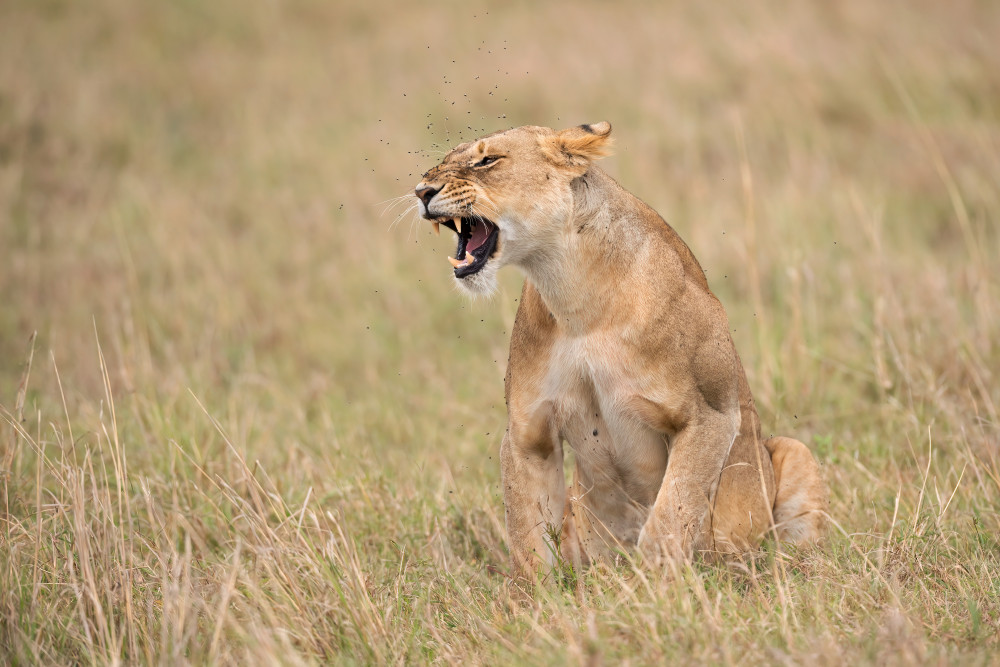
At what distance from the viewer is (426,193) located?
3.82 m

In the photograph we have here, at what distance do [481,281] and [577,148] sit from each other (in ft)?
1.97

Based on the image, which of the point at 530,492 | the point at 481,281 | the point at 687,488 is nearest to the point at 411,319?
the point at 530,492

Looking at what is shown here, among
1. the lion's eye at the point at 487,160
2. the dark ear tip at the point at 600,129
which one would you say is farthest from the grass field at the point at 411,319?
the dark ear tip at the point at 600,129

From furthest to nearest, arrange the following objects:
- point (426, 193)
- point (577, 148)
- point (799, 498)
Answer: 1. point (799, 498)
2. point (577, 148)
3. point (426, 193)

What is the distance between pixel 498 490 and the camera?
5.10 metres

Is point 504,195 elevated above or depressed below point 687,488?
above

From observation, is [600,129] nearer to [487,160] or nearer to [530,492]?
[487,160]

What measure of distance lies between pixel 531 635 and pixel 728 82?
30.9 feet

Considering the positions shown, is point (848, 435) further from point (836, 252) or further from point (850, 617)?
point (836, 252)

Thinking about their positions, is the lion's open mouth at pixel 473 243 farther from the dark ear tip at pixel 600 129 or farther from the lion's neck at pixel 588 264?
the dark ear tip at pixel 600 129

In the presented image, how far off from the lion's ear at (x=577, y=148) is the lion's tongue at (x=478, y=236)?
0.34 meters

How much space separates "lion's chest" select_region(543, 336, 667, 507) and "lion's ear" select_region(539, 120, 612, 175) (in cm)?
63

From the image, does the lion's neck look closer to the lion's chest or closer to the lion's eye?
the lion's chest

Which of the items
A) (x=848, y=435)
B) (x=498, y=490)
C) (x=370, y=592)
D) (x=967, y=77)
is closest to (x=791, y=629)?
(x=370, y=592)
